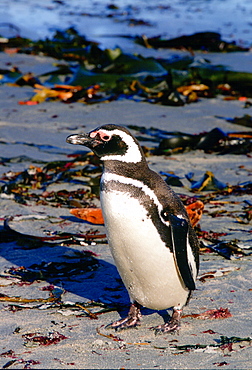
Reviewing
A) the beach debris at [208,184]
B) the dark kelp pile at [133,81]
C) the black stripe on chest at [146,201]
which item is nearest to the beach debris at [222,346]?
the black stripe on chest at [146,201]

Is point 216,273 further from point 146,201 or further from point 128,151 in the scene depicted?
point 128,151

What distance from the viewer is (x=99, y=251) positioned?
12.8 ft

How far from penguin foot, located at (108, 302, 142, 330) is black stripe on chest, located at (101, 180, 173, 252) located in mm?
421

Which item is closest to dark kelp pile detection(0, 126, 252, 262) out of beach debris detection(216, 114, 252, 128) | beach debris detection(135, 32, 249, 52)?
beach debris detection(216, 114, 252, 128)

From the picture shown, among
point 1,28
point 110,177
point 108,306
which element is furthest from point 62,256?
point 1,28

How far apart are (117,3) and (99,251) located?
1660 centimetres

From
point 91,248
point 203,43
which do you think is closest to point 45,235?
point 91,248

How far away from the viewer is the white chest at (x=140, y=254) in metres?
2.80

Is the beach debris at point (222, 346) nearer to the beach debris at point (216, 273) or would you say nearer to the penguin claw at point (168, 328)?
the penguin claw at point (168, 328)

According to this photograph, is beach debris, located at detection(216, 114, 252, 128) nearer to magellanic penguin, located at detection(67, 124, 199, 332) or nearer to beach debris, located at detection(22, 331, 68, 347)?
magellanic penguin, located at detection(67, 124, 199, 332)

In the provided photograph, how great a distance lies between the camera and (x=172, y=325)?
290 centimetres

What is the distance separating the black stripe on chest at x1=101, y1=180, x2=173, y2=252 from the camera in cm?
282

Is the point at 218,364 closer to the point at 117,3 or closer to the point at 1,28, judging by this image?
the point at 1,28

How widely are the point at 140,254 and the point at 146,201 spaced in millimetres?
264
